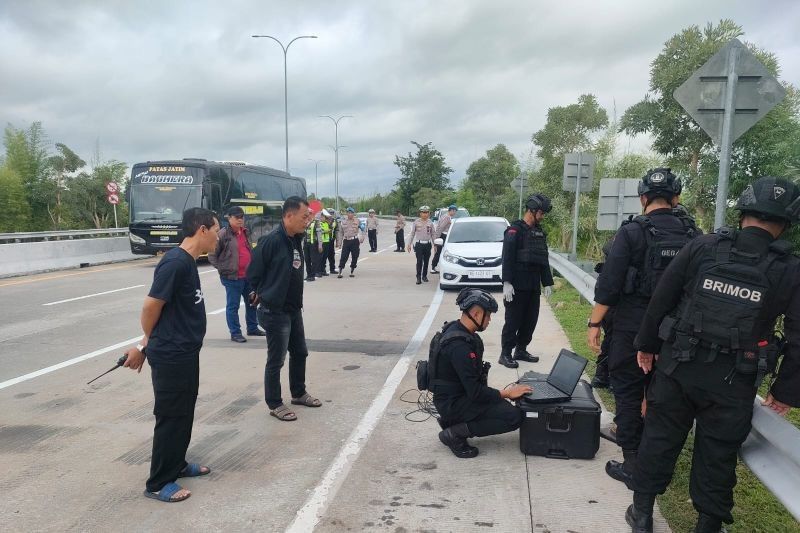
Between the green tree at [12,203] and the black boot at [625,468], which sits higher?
the green tree at [12,203]

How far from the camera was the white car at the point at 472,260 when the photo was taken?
38.4 ft

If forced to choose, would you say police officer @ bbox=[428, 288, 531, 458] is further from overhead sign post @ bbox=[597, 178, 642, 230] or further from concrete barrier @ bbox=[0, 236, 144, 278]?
concrete barrier @ bbox=[0, 236, 144, 278]

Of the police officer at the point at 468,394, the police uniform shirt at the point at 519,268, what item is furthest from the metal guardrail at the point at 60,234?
the police officer at the point at 468,394

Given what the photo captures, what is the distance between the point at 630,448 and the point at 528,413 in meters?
0.71

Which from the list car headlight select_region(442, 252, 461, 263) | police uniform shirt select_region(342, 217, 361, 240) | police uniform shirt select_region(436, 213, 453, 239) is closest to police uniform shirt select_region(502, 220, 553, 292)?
car headlight select_region(442, 252, 461, 263)

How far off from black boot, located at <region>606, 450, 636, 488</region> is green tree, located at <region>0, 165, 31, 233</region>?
40.8 metres

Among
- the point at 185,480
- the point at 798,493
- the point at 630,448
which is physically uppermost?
the point at 798,493

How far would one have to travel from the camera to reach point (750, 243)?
2.73m

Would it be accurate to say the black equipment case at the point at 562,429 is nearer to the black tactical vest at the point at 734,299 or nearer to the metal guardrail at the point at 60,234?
the black tactical vest at the point at 734,299

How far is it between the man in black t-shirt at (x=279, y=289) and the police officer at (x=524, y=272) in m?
2.54

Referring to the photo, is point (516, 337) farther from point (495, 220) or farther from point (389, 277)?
point (389, 277)

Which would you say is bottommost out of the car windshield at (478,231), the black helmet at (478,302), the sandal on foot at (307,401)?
the sandal on foot at (307,401)

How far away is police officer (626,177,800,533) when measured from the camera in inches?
105

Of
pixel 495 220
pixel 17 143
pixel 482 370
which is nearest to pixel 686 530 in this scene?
pixel 482 370
